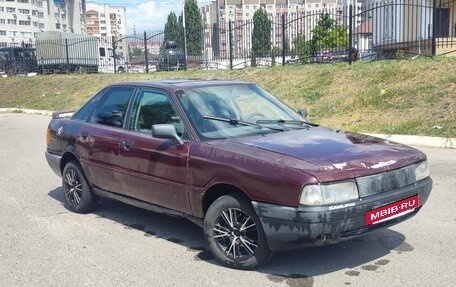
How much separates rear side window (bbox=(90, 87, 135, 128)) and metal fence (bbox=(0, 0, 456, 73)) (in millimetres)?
11627

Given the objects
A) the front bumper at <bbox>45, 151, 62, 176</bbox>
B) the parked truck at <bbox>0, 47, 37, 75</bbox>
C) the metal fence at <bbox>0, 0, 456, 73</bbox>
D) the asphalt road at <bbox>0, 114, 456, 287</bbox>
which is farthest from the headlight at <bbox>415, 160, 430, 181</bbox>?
the parked truck at <bbox>0, 47, 37, 75</bbox>

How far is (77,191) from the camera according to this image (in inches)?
246

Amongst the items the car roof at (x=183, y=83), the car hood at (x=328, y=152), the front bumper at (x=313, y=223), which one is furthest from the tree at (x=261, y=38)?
the front bumper at (x=313, y=223)

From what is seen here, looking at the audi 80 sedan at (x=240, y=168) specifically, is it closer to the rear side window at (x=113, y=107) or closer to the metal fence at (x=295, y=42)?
the rear side window at (x=113, y=107)

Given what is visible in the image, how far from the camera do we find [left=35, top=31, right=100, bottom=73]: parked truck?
95.3ft

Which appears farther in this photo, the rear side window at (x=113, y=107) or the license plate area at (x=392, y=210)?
the rear side window at (x=113, y=107)

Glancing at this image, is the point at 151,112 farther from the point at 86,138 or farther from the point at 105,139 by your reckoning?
the point at 86,138

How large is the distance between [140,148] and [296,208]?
192 cm

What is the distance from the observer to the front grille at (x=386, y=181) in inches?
155

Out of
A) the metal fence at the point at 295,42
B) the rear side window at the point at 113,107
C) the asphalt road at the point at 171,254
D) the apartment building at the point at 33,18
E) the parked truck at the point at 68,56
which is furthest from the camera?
the apartment building at the point at 33,18

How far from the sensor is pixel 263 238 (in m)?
4.09

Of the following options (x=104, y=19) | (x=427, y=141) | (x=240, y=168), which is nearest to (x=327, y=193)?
(x=240, y=168)

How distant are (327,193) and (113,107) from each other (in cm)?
294

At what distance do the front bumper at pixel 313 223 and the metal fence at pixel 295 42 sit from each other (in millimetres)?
12786
